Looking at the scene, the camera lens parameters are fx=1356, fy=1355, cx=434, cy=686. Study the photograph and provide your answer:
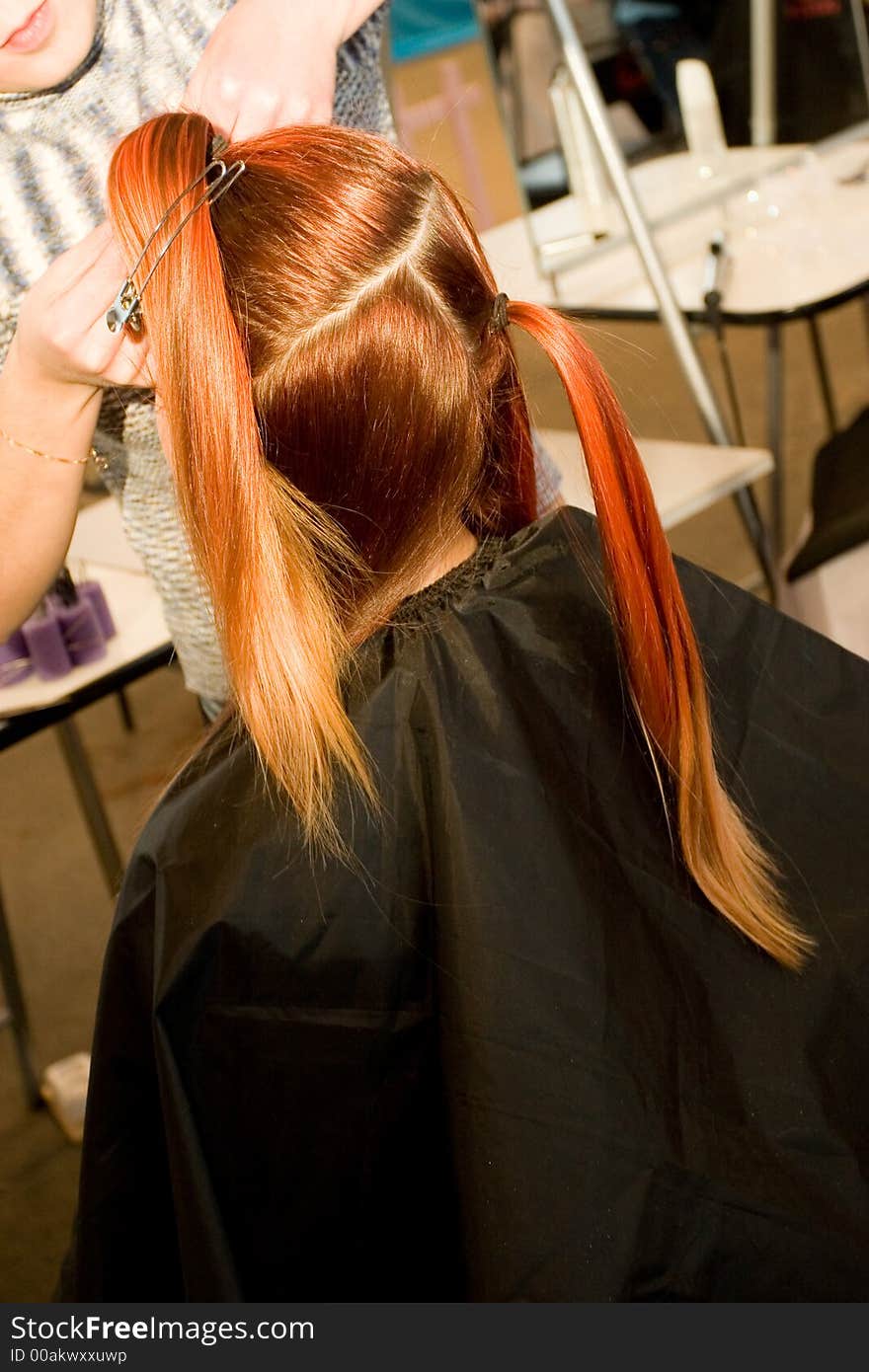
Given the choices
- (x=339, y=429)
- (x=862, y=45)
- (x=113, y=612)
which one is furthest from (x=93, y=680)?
(x=862, y=45)

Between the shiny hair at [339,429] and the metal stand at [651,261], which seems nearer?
the shiny hair at [339,429]

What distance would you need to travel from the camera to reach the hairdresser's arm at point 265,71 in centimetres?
101

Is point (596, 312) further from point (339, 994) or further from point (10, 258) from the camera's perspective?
Answer: point (339, 994)

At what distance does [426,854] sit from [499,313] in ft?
1.36

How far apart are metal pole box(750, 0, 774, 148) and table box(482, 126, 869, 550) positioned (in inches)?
1.8

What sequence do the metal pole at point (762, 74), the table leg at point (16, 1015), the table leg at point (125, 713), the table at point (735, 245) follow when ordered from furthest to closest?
the table leg at point (125, 713), the metal pole at point (762, 74), the table at point (735, 245), the table leg at point (16, 1015)

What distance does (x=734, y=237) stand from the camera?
2.71 m

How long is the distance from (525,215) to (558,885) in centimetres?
190

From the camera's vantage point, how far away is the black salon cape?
0.98m

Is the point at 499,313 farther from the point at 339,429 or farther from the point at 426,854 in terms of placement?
the point at 426,854

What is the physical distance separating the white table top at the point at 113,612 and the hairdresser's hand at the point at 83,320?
72 cm

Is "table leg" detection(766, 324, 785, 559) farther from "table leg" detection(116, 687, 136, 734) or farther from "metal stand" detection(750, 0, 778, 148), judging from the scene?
"table leg" detection(116, 687, 136, 734)

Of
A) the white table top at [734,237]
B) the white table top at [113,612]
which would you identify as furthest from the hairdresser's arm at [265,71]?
the white table top at [734,237]

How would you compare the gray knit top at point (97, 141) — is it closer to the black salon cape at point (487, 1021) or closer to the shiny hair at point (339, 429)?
the shiny hair at point (339, 429)
